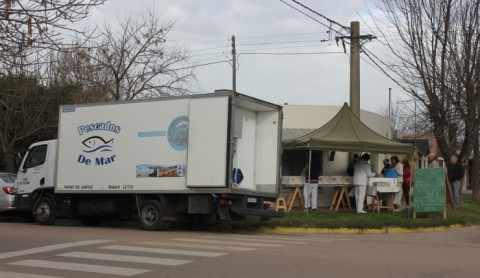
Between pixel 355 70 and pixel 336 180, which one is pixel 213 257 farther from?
pixel 355 70

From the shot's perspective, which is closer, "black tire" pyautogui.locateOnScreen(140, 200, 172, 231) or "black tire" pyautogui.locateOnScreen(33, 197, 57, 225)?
"black tire" pyautogui.locateOnScreen(140, 200, 172, 231)

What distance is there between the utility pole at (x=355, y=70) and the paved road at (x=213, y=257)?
27.0 feet

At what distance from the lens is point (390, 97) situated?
57781 mm

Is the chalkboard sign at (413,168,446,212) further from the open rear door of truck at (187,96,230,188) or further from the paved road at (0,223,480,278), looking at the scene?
the open rear door of truck at (187,96,230,188)

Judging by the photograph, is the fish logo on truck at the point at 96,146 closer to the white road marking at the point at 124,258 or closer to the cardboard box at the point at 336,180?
the white road marking at the point at 124,258

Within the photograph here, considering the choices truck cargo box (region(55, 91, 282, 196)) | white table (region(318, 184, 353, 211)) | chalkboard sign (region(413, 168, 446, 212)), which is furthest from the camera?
white table (region(318, 184, 353, 211))

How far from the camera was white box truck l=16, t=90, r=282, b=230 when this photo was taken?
1311cm

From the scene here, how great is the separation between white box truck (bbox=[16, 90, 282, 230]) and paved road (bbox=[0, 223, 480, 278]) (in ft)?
4.22

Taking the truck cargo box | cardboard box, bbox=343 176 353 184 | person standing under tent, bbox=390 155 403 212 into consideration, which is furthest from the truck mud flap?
person standing under tent, bbox=390 155 403 212

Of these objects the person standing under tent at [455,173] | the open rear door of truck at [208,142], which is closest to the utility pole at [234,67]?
the person standing under tent at [455,173]

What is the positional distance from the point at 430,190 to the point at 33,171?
11.6 meters

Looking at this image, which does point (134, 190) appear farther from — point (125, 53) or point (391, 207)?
point (125, 53)

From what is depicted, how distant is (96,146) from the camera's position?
14828 millimetres

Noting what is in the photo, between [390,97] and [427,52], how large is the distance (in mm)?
38366
